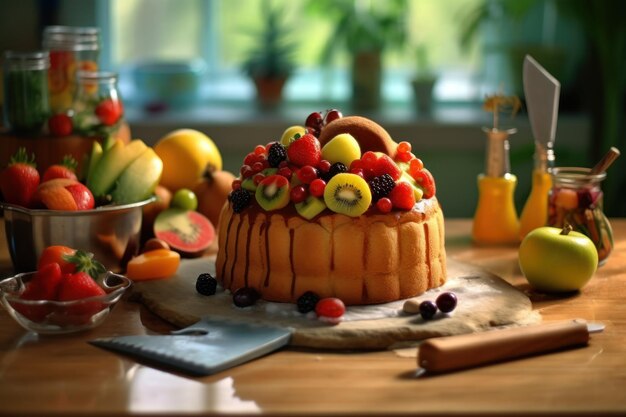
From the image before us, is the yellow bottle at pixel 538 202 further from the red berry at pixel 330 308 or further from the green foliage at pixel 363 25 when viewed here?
the green foliage at pixel 363 25

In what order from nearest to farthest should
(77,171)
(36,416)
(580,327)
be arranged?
1. (36,416)
2. (580,327)
3. (77,171)

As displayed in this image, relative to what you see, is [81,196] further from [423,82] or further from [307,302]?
[423,82]

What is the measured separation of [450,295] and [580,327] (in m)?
0.26

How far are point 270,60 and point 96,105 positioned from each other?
6.09 feet

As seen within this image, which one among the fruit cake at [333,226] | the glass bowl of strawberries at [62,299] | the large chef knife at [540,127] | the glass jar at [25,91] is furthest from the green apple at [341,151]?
the glass jar at [25,91]

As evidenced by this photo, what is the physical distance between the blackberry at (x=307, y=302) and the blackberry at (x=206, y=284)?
0.22 meters

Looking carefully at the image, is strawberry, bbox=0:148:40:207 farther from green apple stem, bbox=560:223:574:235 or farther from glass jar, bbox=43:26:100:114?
green apple stem, bbox=560:223:574:235

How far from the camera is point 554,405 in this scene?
1572 millimetres

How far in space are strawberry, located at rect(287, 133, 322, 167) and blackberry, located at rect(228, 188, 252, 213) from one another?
0.41ft

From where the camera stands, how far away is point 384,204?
1999mm

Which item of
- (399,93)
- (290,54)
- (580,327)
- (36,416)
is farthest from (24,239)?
(399,93)

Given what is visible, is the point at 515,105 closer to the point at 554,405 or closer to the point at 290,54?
the point at 554,405

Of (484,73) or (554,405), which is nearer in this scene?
(554,405)

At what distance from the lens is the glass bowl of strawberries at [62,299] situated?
184 cm
